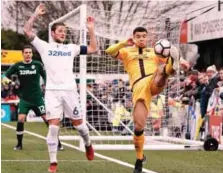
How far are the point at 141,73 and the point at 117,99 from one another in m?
8.12

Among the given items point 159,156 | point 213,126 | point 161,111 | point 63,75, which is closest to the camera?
point 63,75

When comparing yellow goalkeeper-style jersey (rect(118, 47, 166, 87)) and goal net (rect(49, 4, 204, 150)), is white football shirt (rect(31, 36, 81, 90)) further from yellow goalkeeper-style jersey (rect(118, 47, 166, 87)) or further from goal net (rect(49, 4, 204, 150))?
goal net (rect(49, 4, 204, 150))

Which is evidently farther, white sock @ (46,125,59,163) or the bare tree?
the bare tree

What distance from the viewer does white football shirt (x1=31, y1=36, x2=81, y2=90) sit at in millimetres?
9523

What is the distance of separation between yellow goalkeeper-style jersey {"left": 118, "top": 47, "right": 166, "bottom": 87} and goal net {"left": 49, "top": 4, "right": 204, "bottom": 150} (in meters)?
3.51

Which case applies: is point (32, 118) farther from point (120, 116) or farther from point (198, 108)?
point (198, 108)

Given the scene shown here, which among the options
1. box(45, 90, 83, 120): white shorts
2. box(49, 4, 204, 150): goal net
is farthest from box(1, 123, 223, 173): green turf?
box(49, 4, 204, 150): goal net

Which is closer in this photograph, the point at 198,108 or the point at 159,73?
the point at 159,73

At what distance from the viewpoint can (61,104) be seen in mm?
9539

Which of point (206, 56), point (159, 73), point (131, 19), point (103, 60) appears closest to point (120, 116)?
point (103, 60)

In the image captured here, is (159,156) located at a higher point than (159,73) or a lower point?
lower

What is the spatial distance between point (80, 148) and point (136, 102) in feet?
→ 12.4

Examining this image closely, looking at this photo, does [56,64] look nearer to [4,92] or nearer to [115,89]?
[115,89]

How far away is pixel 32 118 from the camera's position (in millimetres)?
28000
